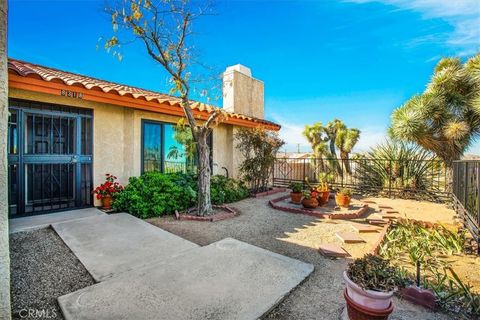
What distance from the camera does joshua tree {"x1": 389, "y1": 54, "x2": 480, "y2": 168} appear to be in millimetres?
7953

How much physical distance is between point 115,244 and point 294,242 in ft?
9.61

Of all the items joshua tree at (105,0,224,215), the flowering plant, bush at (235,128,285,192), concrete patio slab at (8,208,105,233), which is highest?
joshua tree at (105,0,224,215)

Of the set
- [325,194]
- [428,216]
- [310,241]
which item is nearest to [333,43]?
[325,194]

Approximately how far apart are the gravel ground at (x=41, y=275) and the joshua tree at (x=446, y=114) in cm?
1035

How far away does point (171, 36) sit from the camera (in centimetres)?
492

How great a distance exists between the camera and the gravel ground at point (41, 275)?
2098 mm

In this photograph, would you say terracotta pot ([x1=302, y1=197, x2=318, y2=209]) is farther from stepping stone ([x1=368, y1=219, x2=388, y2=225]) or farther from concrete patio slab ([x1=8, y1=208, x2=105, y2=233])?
concrete patio slab ([x1=8, y1=208, x2=105, y2=233])

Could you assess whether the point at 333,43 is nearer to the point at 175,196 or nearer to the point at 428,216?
the point at 428,216

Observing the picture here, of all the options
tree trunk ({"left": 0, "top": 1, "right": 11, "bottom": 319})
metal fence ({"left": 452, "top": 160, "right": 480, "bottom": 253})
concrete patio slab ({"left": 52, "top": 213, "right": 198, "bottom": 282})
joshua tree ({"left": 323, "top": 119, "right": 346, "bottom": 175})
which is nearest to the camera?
tree trunk ({"left": 0, "top": 1, "right": 11, "bottom": 319})

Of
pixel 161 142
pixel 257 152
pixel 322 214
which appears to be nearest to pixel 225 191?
pixel 257 152

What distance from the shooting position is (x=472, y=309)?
215 centimetres

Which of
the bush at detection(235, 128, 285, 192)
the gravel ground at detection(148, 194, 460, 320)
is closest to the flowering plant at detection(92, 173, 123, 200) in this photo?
the gravel ground at detection(148, 194, 460, 320)

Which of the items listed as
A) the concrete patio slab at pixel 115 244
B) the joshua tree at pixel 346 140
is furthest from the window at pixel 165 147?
the joshua tree at pixel 346 140

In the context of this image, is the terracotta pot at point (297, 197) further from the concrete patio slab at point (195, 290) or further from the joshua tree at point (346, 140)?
the joshua tree at point (346, 140)
